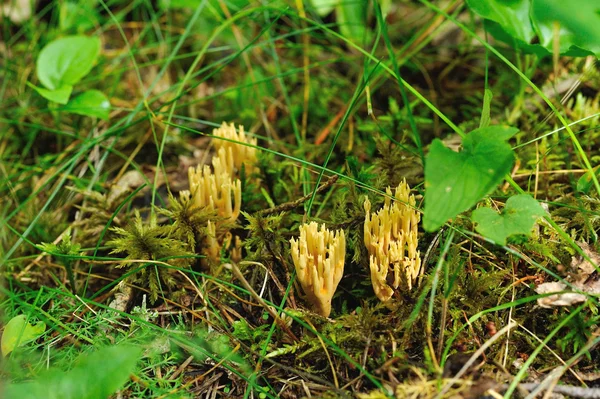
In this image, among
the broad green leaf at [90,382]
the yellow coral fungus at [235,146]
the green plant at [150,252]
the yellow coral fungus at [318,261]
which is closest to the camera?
the broad green leaf at [90,382]

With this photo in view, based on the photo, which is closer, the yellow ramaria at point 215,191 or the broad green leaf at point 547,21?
the broad green leaf at point 547,21

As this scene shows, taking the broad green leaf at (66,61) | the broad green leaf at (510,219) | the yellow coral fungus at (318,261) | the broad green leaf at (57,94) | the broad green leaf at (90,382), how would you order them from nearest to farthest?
the broad green leaf at (90,382), the broad green leaf at (510,219), the yellow coral fungus at (318,261), the broad green leaf at (57,94), the broad green leaf at (66,61)

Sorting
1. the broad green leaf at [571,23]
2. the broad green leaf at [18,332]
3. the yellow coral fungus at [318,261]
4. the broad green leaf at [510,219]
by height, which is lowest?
the broad green leaf at [18,332]

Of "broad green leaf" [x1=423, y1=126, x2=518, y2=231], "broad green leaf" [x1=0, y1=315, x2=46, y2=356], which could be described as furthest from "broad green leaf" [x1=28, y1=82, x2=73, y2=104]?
"broad green leaf" [x1=423, y1=126, x2=518, y2=231]

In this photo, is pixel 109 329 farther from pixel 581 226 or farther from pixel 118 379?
pixel 581 226

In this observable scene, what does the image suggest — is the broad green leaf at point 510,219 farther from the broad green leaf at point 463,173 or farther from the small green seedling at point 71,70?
the small green seedling at point 71,70

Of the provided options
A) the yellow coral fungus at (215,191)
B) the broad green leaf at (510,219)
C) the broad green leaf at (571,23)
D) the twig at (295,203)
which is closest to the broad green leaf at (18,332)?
the yellow coral fungus at (215,191)

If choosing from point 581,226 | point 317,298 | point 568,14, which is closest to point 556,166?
point 581,226

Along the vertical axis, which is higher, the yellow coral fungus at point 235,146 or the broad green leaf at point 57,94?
the broad green leaf at point 57,94

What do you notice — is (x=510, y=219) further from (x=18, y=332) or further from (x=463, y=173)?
(x=18, y=332)
